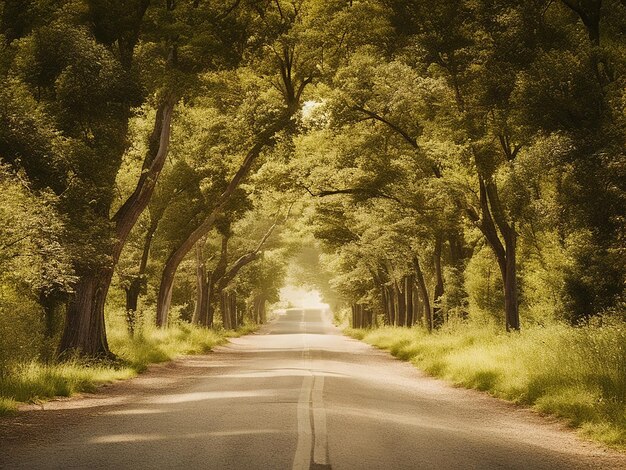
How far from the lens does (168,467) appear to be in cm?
616

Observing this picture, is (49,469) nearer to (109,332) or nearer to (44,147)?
(44,147)

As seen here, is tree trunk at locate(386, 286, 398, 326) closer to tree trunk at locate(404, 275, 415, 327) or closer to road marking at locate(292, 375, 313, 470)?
tree trunk at locate(404, 275, 415, 327)

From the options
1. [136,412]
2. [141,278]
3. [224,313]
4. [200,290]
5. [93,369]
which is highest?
[141,278]

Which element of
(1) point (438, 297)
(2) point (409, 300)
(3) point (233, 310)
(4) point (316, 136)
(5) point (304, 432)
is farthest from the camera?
(3) point (233, 310)

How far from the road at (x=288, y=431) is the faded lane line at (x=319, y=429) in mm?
12

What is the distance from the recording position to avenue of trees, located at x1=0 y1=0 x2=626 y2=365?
527 inches

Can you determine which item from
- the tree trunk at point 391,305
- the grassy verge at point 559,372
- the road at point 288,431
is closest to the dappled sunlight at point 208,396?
the road at point 288,431

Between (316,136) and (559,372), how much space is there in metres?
17.5

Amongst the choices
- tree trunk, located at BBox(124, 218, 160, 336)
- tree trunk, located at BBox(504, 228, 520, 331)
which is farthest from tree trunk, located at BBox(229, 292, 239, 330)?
tree trunk, located at BBox(504, 228, 520, 331)

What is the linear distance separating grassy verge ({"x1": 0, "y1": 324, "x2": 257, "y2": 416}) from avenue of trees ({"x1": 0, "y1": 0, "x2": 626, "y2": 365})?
105 centimetres

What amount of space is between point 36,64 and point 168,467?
37.9ft

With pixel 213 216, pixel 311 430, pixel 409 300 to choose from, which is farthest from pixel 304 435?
pixel 409 300

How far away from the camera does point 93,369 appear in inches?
602

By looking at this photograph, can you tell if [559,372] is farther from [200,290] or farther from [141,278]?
[200,290]
